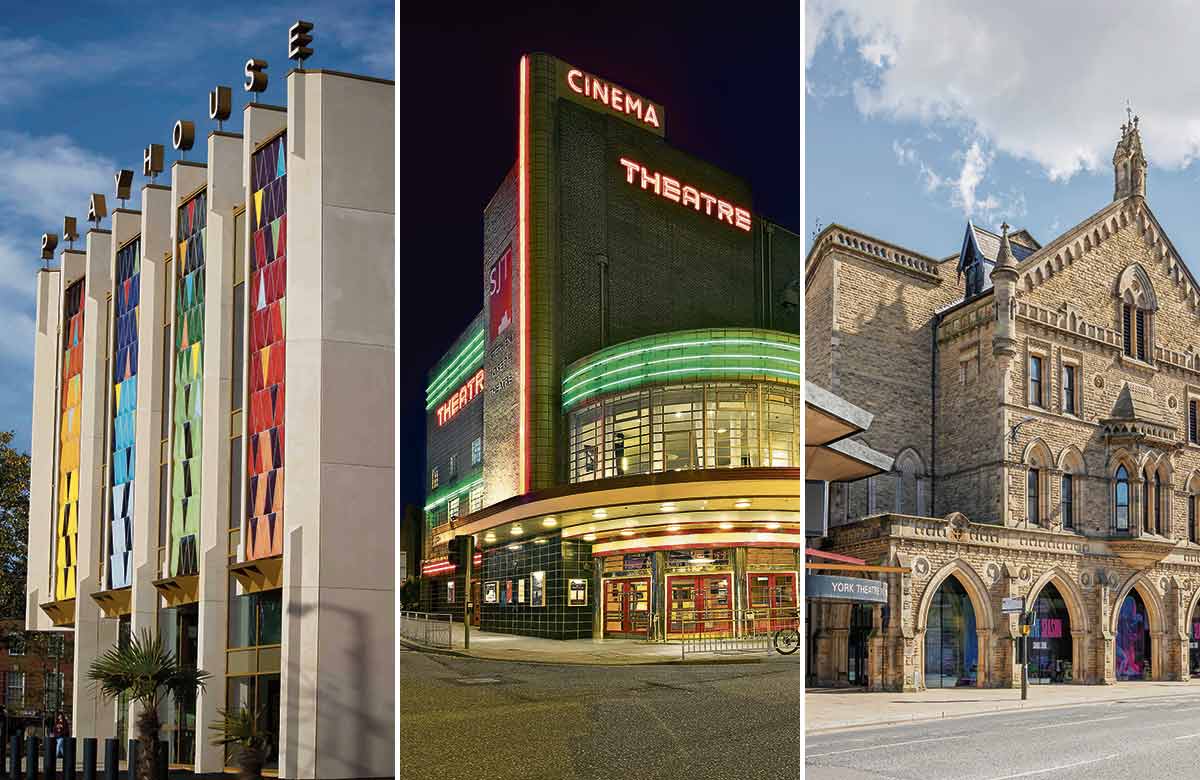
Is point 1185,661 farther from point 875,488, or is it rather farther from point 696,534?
point 696,534

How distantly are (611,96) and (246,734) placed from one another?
45.6 ft

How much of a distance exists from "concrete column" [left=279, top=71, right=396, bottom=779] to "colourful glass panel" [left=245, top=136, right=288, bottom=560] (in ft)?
4.14

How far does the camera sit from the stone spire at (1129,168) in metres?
51.7

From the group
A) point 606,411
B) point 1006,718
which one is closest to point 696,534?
point 606,411

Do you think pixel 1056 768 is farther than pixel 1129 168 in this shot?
No

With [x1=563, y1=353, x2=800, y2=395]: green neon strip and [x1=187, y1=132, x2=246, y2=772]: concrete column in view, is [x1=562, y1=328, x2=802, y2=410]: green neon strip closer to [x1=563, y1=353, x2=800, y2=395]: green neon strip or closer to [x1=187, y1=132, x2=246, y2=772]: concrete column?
[x1=563, y1=353, x2=800, y2=395]: green neon strip

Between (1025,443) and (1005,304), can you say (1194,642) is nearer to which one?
(1025,443)

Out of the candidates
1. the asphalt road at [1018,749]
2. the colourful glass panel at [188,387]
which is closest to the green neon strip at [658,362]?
the asphalt road at [1018,749]

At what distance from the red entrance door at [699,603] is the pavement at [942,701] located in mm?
16737

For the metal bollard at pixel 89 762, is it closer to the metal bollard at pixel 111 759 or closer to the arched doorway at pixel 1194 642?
the metal bollard at pixel 111 759

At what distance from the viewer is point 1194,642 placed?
48.4 meters

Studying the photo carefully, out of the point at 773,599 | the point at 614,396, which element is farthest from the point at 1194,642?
the point at 614,396

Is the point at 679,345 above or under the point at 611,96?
under

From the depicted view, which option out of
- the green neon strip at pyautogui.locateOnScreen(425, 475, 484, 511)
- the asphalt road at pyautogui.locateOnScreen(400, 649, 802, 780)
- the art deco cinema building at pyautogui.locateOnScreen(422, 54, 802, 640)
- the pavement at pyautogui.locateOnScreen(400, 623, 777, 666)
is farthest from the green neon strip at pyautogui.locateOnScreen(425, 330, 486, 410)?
the asphalt road at pyautogui.locateOnScreen(400, 649, 802, 780)
